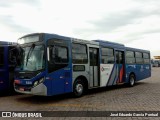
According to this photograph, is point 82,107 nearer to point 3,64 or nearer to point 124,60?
point 3,64

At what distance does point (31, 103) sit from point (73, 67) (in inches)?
100

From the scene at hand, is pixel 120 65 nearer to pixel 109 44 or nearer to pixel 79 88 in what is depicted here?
pixel 109 44

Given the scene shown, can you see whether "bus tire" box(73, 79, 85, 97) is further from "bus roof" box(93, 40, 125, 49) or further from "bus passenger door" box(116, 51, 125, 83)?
"bus passenger door" box(116, 51, 125, 83)

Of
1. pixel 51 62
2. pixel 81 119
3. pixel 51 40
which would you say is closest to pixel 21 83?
pixel 51 62

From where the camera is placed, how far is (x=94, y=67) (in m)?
12.3

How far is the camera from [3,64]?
11.3 metres

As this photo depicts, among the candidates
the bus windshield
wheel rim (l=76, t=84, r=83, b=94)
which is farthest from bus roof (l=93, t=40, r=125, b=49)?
the bus windshield

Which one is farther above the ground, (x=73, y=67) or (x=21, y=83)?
(x=73, y=67)

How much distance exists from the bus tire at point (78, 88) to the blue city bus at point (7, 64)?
330 cm

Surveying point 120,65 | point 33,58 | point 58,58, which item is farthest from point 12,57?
point 120,65

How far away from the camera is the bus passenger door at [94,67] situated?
12062 mm

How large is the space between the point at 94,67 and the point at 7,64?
4535 millimetres

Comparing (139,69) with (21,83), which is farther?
(139,69)

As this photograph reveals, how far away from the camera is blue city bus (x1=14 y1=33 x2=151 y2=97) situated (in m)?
9.27
